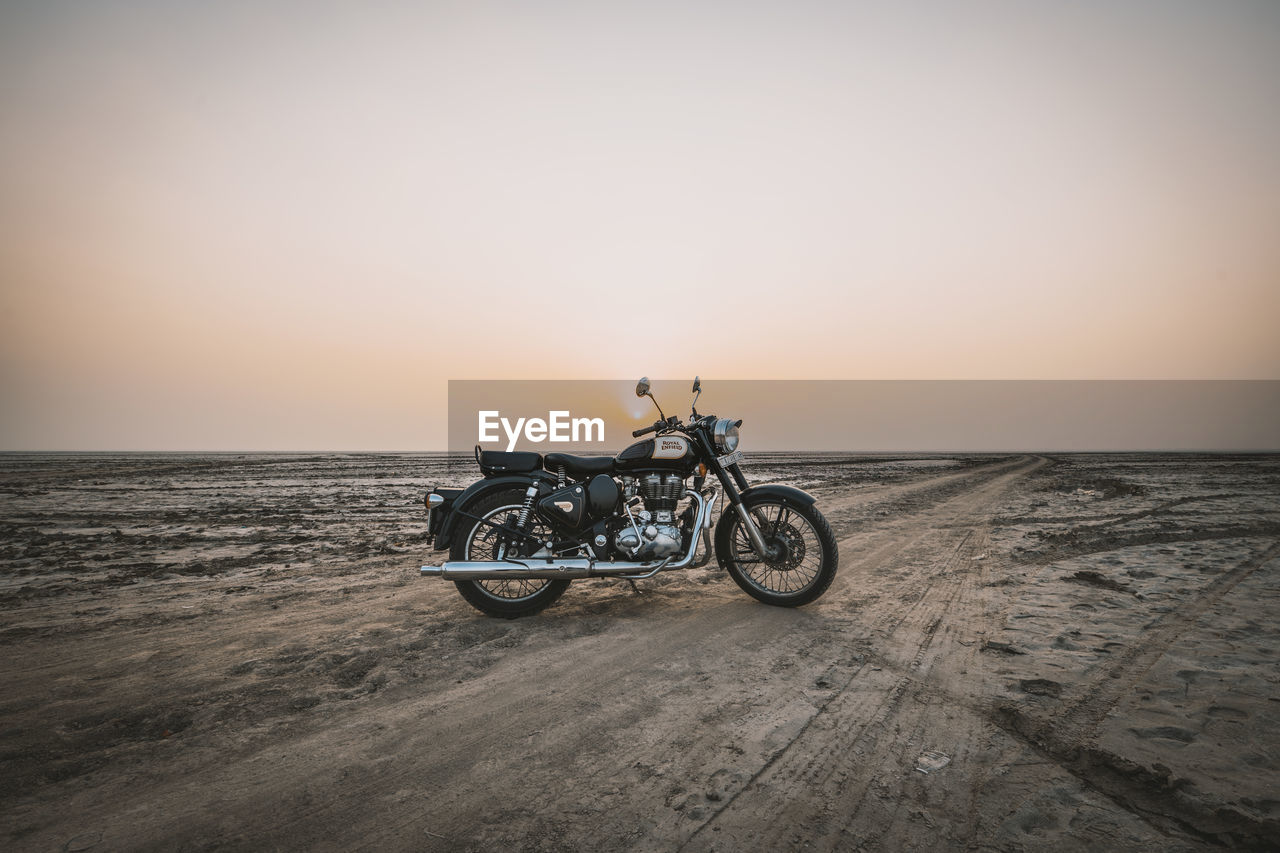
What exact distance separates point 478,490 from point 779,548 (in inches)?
105

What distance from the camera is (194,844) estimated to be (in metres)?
2.17

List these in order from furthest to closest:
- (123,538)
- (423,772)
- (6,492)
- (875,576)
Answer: (6,492) < (123,538) < (875,576) < (423,772)

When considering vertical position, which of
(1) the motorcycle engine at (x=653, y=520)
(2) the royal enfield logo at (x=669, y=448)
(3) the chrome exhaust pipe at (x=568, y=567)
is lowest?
(3) the chrome exhaust pipe at (x=568, y=567)

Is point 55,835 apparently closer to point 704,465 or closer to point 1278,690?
point 704,465

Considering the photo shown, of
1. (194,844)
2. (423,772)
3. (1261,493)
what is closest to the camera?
(194,844)

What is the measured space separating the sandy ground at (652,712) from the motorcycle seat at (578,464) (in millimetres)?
1212

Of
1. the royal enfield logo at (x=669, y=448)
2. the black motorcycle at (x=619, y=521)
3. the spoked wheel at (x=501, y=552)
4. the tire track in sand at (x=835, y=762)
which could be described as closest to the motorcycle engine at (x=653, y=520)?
the black motorcycle at (x=619, y=521)

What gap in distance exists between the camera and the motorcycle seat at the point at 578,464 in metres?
5.21

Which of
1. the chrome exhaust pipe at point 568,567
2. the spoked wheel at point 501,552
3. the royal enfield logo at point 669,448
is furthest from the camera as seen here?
the royal enfield logo at point 669,448

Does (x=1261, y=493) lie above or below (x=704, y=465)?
below

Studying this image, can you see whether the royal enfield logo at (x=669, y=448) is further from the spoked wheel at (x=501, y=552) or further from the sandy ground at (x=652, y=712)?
the sandy ground at (x=652, y=712)

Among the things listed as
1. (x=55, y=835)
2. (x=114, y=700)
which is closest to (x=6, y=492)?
(x=114, y=700)

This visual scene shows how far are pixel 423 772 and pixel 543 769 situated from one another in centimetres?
53

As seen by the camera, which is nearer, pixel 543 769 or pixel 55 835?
pixel 55 835
